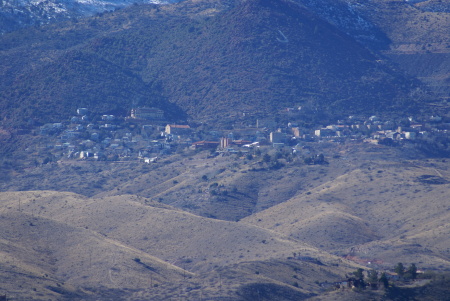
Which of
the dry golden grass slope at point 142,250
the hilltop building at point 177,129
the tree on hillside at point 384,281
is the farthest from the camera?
the hilltop building at point 177,129

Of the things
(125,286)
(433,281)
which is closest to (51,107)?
(125,286)

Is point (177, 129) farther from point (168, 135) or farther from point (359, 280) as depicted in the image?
point (359, 280)

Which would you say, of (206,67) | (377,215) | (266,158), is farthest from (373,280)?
(206,67)

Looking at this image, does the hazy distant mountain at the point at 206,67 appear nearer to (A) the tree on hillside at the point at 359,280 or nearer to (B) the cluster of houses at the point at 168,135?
(B) the cluster of houses at the point at 168,135

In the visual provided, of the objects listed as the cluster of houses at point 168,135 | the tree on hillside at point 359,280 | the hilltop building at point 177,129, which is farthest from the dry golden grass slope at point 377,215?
the hilltop building at point 177,129

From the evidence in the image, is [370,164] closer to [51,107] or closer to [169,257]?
[169,257]

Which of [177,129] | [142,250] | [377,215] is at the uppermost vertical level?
[177,129]

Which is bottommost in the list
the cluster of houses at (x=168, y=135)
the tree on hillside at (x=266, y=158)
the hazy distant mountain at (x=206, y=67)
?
the tree on hillside at (x=266, y=158)
